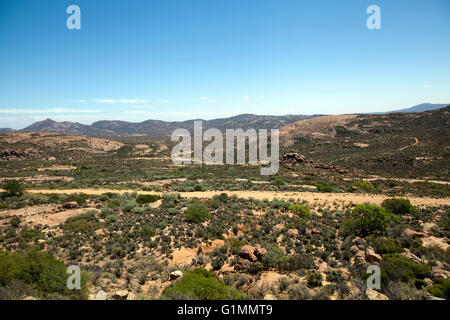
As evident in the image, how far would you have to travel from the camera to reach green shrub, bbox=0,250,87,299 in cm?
570

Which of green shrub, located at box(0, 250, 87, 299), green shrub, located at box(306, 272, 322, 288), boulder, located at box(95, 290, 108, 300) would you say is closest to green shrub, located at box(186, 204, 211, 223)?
boulder, located at box(95, 290, 108, 300)

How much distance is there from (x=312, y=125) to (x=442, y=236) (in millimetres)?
91188

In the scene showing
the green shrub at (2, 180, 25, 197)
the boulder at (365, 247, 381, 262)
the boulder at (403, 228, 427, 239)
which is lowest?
the boulder at (403, 228, 427, 239)

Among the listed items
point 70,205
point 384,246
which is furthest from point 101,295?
point 70,205

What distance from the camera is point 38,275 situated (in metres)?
6.03

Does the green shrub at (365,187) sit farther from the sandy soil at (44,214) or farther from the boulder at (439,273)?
the sandy soil at (44,214)

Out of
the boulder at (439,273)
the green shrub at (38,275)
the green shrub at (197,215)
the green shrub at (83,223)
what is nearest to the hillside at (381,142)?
the boulder at (439,273)

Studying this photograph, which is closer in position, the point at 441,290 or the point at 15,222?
the point at 441,290

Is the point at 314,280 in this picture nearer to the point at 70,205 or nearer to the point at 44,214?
the point at 44,214

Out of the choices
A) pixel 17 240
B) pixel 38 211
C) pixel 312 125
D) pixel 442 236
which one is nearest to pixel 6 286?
pixel 17 240

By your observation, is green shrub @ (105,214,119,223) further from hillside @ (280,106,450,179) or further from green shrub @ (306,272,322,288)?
hillside @ (280,106,450,179)

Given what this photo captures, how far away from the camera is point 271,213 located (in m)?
15.4

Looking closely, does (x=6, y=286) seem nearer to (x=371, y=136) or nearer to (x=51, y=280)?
(x=51, y=280)

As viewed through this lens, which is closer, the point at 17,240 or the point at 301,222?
the point at 17,240
